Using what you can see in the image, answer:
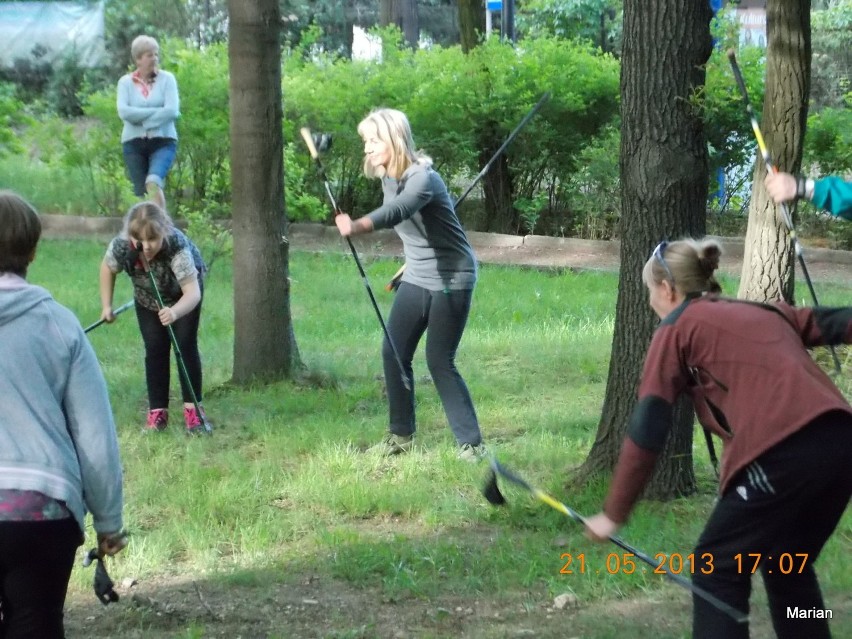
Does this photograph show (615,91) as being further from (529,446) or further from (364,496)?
(364,496)

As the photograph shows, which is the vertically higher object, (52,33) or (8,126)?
(52,33)

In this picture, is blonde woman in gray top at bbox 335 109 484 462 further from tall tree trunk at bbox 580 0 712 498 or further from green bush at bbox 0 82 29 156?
green bush at bbox 0 82 29 156

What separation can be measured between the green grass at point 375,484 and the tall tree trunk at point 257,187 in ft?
1.27

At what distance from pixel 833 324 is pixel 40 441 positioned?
2251 millimetres

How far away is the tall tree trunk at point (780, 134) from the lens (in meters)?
8.23

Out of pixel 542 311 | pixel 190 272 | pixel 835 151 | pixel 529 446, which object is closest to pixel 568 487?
pixel 529 446

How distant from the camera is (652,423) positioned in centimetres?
320

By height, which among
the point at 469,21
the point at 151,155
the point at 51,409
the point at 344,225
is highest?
the point at 469,21

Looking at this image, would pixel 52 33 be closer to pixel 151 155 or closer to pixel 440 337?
pixel 151 155

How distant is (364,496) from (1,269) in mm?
3031

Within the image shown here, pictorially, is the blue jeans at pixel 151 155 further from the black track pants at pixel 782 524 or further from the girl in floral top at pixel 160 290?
the black track pants at pixel 782 524

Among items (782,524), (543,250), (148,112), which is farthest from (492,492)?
(543,250)

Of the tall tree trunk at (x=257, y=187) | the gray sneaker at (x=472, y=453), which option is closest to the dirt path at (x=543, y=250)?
the tall tree trunk at (x=257, y=187)

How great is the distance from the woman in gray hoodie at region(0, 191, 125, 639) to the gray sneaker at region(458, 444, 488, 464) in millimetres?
3429
